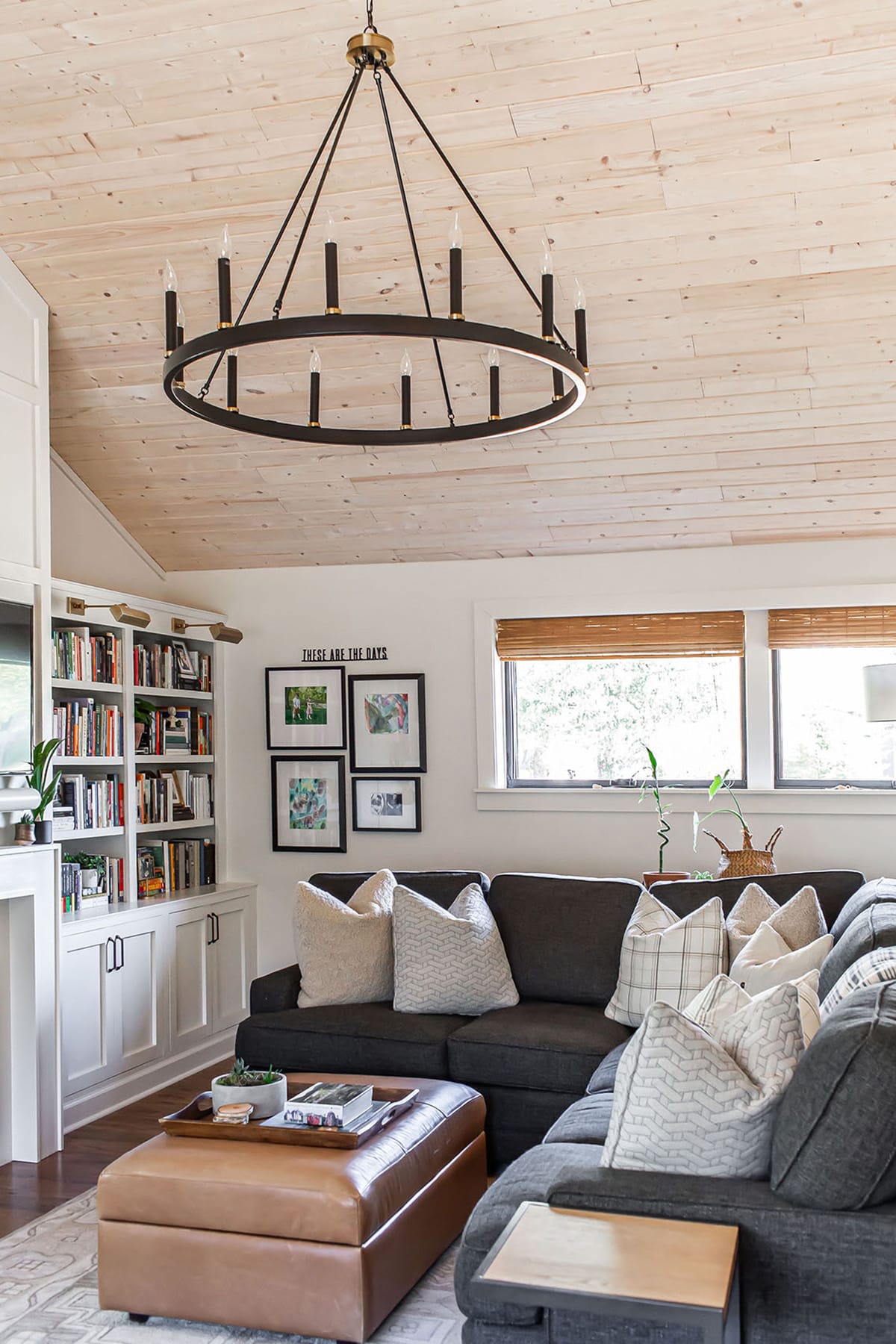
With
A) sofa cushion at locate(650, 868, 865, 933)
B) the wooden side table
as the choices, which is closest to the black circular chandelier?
the wooden side table

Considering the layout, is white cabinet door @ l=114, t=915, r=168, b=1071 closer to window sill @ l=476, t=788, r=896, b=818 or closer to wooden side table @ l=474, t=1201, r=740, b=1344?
window sill @ l=476, t=788, r=896, b=818

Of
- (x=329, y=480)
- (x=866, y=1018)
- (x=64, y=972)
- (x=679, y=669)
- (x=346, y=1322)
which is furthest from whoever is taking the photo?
(x=679, y=669)

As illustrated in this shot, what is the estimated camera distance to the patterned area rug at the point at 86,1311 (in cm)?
288

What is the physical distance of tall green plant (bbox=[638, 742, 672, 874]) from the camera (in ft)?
17.1

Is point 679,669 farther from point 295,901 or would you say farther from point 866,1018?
point 866,1018

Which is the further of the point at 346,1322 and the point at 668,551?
the point at 668,551

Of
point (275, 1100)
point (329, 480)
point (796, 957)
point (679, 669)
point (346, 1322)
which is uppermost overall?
point (329, 480)

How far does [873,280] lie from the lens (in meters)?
3.86

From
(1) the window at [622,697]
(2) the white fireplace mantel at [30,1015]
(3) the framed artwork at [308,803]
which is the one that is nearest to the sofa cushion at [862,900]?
(1) the window at [622,697]

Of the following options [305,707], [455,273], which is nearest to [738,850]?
[305,707]

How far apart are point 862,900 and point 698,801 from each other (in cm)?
156

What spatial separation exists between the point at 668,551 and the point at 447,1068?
2.49 meters

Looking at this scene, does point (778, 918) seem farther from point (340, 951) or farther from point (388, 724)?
point (388, 724)

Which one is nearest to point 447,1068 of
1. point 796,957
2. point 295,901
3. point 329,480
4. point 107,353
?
point 295,901
